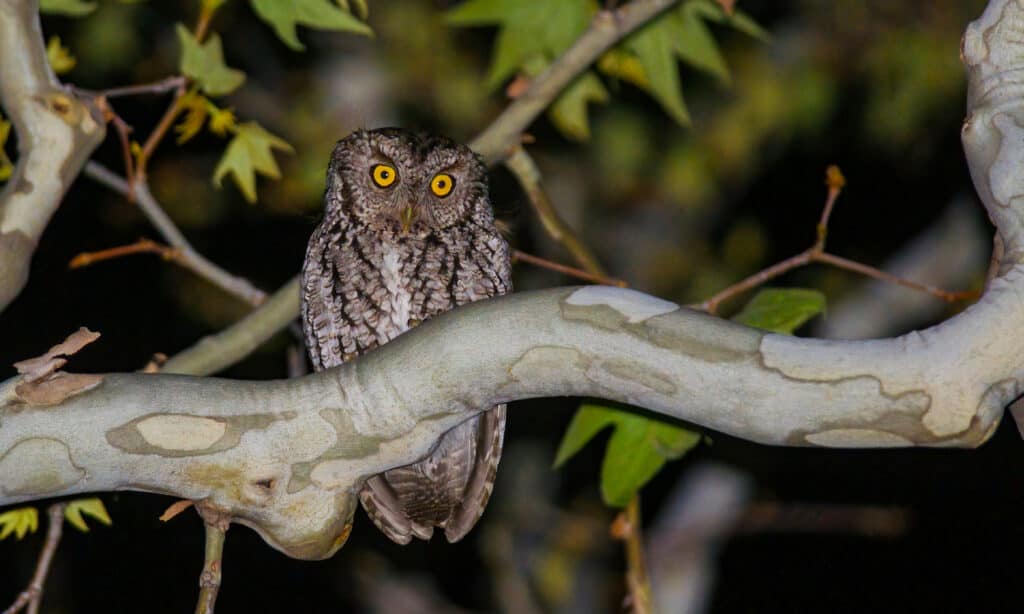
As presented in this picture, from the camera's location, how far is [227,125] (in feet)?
10.6

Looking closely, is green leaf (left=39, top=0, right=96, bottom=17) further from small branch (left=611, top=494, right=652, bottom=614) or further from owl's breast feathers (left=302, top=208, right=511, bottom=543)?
small branch (left=611, top=494, right=652, bottom=614)

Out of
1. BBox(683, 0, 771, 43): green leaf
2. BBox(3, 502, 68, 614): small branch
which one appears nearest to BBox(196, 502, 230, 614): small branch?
BBox(3, 502, 68, 614): small branch

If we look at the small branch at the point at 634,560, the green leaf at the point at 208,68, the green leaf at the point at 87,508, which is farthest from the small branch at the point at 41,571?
the small branch at the point at 634,560

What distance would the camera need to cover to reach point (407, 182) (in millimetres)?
3436

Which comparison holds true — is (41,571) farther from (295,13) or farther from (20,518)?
(295,13)

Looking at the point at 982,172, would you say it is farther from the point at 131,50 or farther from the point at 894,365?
the point at 131,50

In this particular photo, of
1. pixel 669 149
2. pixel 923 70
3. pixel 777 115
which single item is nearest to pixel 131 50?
pixel 669 149

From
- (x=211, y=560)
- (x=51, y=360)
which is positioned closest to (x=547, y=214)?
(x=211, y=560)

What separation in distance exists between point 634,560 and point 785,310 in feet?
2.94

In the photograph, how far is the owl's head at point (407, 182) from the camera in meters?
3.44

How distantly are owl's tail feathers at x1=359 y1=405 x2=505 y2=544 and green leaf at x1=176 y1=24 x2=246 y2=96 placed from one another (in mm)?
1082

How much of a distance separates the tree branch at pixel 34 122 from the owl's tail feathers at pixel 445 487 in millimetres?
1162

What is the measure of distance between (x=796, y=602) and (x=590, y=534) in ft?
5.71

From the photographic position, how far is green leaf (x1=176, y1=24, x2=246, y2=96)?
3.00m
